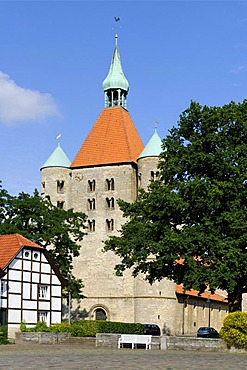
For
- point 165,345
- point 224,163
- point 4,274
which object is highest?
point 224,163

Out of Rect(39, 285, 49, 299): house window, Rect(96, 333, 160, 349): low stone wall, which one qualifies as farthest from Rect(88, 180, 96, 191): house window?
Rect(96, 333, 160, 349): low stone wall

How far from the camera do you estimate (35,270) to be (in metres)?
45.7

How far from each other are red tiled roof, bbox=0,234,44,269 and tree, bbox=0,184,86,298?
4942 mm

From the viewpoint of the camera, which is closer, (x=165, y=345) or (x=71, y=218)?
(x=165, y=345)

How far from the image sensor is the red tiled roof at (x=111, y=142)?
75969 millimetres

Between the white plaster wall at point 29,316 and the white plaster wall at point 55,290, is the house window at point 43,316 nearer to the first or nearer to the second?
the white plaster wall at point 29,316

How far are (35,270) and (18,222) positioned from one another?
6246mm

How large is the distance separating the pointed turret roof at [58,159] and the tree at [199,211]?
4124 cm

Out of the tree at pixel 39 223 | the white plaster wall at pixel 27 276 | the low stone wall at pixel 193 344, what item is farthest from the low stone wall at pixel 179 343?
the tree at pixel 39 223

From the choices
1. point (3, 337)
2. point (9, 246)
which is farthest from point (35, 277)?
point (3, 337)

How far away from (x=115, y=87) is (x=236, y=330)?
196 ft

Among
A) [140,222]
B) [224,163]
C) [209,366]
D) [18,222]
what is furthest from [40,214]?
[209,366]

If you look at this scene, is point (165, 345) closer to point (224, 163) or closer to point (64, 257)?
point (224, 163)

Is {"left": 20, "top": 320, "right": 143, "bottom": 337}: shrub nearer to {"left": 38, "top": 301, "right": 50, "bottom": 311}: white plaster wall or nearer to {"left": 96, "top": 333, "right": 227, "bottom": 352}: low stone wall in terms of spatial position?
{"left": 38, "top": 301, "right": 50, "bottom": 311}: white plaster wall
